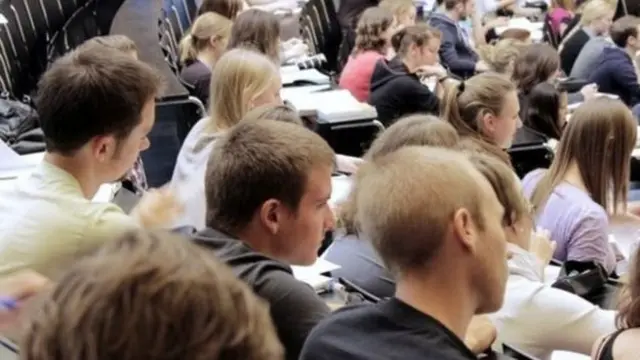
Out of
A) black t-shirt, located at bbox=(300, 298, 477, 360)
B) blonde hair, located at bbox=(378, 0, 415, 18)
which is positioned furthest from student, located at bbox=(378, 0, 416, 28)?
black t-shirt, located at bbox=(300, 298, 477, 360)

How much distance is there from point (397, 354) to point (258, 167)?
597 mm

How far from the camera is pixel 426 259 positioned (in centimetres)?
163

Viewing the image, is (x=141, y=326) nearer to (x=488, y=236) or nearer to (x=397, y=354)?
(x=397, y=354)

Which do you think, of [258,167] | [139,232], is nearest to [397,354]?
[258,167]

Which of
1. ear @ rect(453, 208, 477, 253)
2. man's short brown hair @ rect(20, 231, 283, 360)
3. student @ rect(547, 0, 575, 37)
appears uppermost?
man's short brown hair @ rect(20, 231, 283, 360)

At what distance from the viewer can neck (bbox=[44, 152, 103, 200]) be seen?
205cm

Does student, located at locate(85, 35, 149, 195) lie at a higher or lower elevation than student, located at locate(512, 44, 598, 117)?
higher

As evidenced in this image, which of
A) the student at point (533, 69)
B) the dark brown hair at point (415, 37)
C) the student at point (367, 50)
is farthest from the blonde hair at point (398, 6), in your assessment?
the student at point (533, 69)

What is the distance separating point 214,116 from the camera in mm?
3473

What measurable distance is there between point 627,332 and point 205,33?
380cm

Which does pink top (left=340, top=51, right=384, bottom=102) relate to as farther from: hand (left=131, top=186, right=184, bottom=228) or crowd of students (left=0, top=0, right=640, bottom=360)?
hand (left=131, top=186, right=184, bottom=228)

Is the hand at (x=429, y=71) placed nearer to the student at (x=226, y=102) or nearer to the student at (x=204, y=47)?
the student at (x=204, y=47)

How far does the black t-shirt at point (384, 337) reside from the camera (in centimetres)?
152

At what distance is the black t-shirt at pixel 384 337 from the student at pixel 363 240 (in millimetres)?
934
